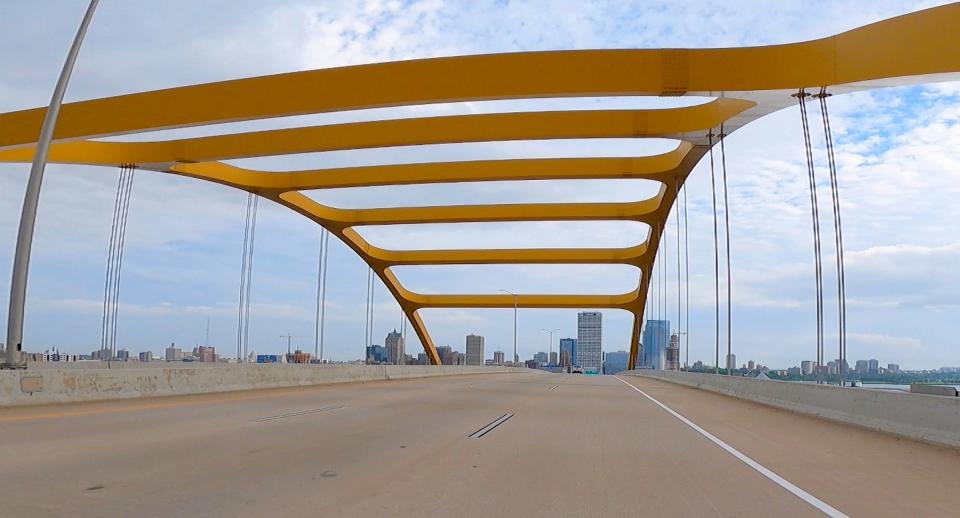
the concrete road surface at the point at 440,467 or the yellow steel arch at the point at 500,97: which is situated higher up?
the yellow steel arch at the point at 500,97

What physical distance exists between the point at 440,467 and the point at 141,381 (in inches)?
495

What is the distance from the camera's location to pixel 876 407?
13938 mm

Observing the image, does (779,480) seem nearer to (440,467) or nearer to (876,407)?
(440,467)

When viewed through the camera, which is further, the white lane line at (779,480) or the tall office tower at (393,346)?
the tall office tower at (393,346)

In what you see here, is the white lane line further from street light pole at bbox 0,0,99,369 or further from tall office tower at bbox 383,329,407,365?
tall office tower at bbox 383,329,407,365

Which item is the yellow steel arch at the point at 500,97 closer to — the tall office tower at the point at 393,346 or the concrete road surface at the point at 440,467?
the concrete road surface at the point at 440,467

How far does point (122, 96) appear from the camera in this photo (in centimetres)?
2492

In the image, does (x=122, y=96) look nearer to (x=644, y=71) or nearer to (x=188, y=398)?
(x=188, y=398)

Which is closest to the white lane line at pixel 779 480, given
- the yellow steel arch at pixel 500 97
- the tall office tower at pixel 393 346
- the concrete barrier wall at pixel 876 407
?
the concrete barrier wall at pixel 876 407

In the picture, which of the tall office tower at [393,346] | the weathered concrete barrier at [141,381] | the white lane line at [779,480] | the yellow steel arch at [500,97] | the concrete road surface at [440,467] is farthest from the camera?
the tall office tower at [393,346]

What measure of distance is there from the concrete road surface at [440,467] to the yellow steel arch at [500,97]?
29.9 feet

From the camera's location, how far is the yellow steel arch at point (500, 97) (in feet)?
64.4

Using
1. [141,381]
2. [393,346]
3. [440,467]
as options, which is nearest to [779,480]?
[440,467]

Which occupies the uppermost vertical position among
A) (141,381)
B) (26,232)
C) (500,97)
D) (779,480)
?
(500,97)
